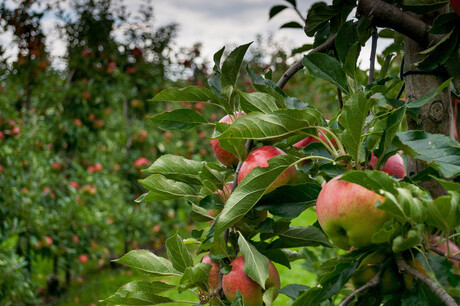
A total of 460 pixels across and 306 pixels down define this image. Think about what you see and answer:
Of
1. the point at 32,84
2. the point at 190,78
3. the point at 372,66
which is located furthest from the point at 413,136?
the point at 190,78

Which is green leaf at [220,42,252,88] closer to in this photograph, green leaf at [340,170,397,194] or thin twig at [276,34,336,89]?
thin twig at [276,34,336,89]

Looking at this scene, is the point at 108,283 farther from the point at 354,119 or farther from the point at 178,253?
the point at 354,119

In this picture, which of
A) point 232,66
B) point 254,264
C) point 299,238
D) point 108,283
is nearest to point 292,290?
point 299,238

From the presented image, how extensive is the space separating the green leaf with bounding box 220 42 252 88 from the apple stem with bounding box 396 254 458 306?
1.26 feet

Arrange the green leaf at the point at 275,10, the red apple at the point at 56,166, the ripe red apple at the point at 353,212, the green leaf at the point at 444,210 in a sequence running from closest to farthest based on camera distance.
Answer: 1. the green leaf at the point at 444,210
2. the ripe red apple at the point at 353,212
3. the green leaf at the point at 275,10
4. the red apple at the point at 56,166

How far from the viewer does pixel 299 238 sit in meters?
0.79

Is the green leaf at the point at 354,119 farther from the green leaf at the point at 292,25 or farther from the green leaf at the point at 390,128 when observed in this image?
the green leaf at the point at 292,25

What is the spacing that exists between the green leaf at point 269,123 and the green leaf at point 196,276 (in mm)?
206

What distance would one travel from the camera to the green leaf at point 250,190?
0.61m

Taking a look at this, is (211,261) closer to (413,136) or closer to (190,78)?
(413,136)

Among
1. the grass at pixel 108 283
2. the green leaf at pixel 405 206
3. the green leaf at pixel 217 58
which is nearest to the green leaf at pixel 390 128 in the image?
the green leaf at pixel 405 206

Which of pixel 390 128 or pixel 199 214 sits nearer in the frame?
pixel 390 128

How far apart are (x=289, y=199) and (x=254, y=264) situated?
0.11 m

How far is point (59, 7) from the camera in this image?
14.1ft
